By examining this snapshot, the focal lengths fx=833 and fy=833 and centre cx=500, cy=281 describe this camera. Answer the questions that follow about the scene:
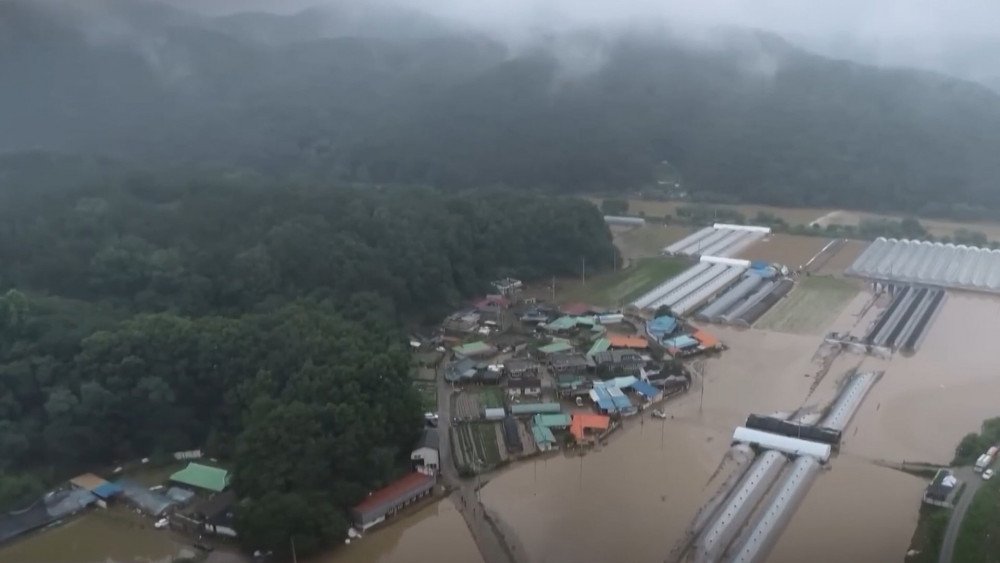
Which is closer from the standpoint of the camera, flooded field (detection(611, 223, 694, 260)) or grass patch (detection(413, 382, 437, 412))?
grass patch (detection(413, 382, 437, 412))

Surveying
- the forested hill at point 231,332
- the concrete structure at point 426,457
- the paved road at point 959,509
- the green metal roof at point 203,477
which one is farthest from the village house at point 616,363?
the green metal roof at point 203,477

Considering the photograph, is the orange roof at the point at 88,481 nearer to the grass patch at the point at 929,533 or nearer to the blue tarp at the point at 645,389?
the blue tarp at the point at 645,389

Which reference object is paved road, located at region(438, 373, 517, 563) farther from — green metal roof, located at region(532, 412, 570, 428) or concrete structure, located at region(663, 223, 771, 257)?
concrete structure, located at region(663, 223, 771, 257)

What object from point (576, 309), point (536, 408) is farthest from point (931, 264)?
point (536, 408)

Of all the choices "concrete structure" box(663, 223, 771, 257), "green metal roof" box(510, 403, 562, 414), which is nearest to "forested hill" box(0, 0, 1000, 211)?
"concrete structure" box(663, 223, 771, 257)

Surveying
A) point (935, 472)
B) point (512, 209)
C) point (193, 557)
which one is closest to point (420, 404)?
point (193, 557)

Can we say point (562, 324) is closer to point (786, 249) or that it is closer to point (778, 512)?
point (778, 512)

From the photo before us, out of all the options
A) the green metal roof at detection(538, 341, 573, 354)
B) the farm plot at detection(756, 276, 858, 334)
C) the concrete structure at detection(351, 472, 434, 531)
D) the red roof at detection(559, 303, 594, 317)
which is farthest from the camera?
the red roof at detection(559, 303, 594, 317)
